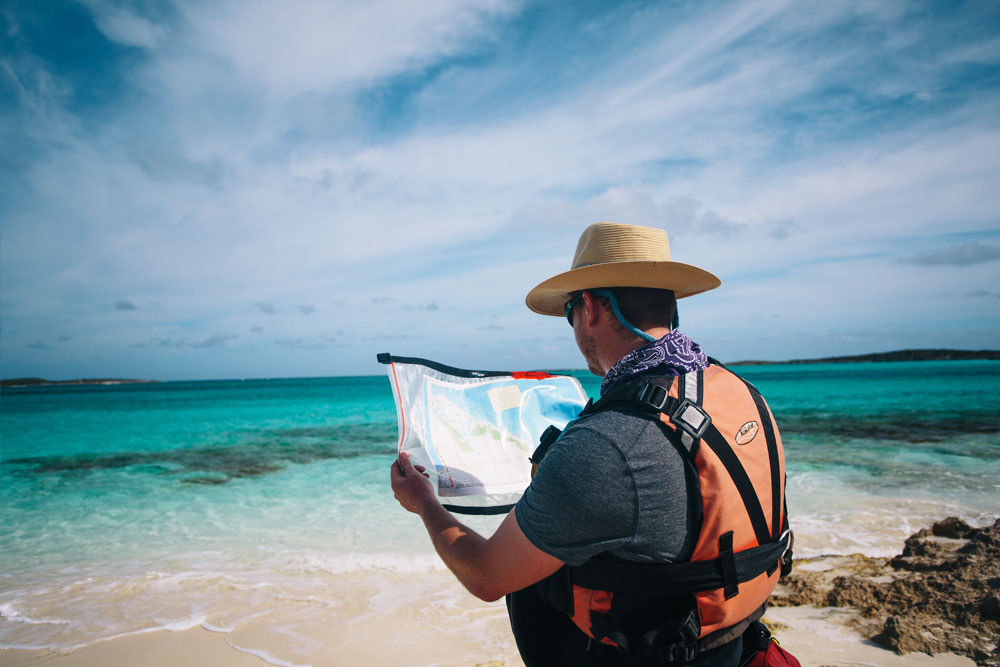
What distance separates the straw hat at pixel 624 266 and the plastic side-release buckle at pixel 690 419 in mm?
583

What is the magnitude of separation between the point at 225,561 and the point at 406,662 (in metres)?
3.28

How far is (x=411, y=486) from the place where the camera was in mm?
2150

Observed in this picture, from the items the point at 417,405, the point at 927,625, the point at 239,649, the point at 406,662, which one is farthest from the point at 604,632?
the point at 239,649

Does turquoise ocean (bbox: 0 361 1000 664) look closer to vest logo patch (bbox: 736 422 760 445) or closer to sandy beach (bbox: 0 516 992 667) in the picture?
sandy beach (bbox: 0 516 992 667)

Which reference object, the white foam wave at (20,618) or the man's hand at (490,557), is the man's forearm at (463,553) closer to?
the man's hand at (490,557)

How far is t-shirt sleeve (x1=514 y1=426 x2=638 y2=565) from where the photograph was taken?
4.84 ft

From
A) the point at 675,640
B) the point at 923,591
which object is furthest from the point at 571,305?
the point at 923,591

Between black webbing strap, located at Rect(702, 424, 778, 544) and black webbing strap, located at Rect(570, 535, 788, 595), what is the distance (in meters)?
0.07

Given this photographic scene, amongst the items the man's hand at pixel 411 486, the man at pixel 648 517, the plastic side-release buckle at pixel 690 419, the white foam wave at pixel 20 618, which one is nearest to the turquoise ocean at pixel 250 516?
the white foam wave at pixel 20 618

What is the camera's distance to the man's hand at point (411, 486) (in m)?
2.08

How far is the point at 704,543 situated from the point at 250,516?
7.81m

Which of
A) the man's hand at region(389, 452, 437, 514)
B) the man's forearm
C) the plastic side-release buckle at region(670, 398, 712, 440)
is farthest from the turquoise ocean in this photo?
the plastic side-release buckle at region(670, 398, 712, 440)

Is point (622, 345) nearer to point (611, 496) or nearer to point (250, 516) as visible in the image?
point (611, 496)

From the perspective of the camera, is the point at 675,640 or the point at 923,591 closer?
the point at 675,640
